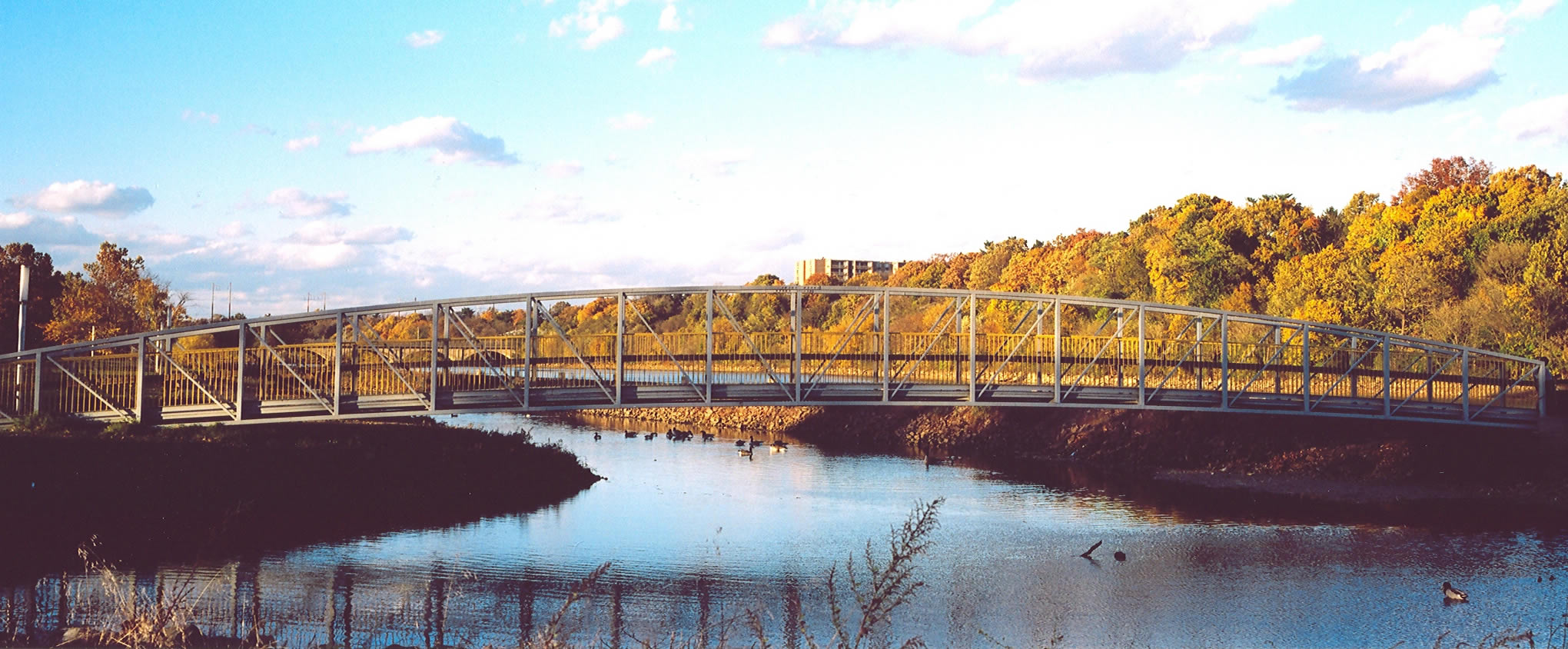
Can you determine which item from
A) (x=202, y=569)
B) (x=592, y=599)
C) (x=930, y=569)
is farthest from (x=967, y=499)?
(x=202, y=569)

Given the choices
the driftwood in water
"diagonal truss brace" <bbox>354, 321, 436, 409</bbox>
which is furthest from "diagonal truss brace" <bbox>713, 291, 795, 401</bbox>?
the driftwood in water

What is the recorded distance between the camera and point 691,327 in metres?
130

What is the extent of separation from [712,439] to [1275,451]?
3000 centimetres

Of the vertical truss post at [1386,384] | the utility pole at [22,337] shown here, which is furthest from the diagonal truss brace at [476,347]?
the vertical truss post at [1386,384]

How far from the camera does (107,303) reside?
71.0 metres

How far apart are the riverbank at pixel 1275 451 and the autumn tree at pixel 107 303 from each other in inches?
1520

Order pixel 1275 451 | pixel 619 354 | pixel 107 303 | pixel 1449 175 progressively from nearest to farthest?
pixel 619 354 < pixel 1275 451 < pixel 107 303 < pixel 1449 175

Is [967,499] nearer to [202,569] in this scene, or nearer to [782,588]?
[782,588]

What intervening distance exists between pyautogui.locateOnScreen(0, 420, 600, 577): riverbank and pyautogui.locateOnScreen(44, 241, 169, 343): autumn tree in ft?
Result: 95.0

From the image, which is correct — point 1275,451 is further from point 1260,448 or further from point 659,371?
point 659,371

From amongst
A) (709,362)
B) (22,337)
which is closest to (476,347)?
(709,362)

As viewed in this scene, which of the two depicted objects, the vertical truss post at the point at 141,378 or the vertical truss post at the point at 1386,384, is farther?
the vertical truss post at the point at 1386,384

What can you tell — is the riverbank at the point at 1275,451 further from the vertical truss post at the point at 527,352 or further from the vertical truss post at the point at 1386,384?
the vertical truss post at the point at 527,352

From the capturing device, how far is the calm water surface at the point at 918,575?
2755 cm
